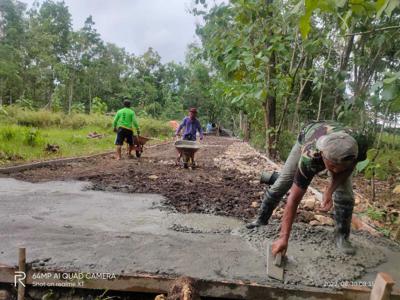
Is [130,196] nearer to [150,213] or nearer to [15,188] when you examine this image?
[150,213]

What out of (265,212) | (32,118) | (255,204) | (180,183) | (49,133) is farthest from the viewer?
(32,118)

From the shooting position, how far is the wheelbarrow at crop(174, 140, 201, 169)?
891 centimetres

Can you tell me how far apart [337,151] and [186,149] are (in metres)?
6.57

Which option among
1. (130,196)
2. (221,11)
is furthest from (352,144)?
(221,11)

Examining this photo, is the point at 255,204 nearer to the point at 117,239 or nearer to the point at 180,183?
Answer: the point at 180,183

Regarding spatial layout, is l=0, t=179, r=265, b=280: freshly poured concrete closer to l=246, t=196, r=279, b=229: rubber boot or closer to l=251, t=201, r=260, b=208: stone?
l=246, t=196, r=279, b=229: rubber boot

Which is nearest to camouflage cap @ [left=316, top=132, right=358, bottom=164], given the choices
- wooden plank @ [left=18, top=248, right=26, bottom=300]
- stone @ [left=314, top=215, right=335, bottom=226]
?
stone @ [left=314, top=215, right=335, bottom=226]

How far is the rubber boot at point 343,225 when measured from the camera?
3348mm

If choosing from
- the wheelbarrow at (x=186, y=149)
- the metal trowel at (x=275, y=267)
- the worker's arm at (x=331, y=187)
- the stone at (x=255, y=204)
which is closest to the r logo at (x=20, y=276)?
the metal trowel at (x=275, y=267)

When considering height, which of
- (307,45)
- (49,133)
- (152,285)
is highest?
(307,45)

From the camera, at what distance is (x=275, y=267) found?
109 inches

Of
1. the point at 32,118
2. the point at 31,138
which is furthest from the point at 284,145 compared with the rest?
the point at 32,118

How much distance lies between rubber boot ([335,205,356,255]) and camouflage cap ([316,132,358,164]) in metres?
0.96

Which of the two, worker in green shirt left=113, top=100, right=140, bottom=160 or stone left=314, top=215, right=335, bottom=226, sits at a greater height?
worker in green shirt left=113, top=100, right=140, bottom=160
